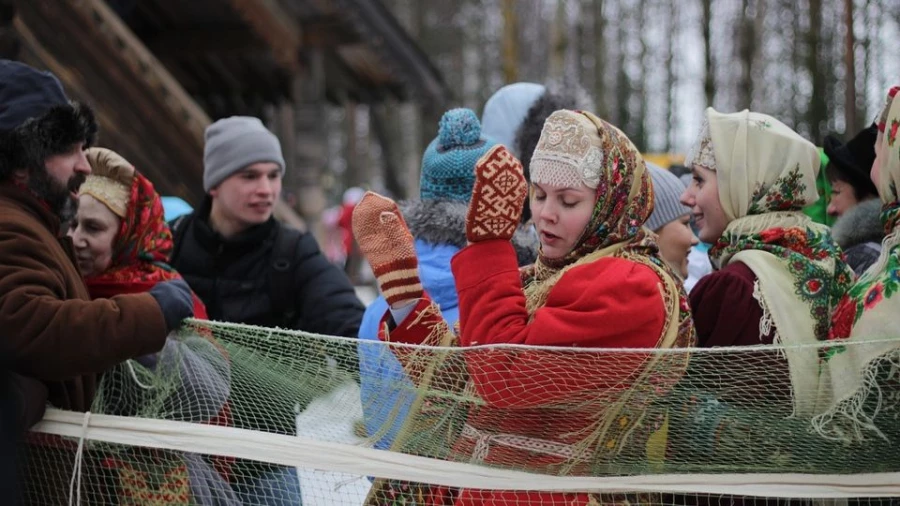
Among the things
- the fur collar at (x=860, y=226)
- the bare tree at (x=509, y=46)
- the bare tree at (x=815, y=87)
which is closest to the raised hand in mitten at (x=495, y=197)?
the fur collar at (x=860, y=226)

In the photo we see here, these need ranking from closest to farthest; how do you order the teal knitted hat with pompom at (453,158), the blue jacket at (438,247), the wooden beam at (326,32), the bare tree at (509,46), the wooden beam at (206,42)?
the blue jacket at (438,247) → the teal knitted hat with pompom at (453,158) → the wooden beam at (326,32) → the wooden beam at (206,42) → the bare tree at (509,46)

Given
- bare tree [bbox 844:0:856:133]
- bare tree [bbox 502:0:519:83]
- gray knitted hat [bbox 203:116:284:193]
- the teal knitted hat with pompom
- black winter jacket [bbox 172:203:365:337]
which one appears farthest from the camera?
bare tree [bbox 502:0:519:83]

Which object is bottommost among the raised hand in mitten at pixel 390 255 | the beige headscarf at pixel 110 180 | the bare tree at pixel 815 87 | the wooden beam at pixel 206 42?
the bare tree at pixel 815 87

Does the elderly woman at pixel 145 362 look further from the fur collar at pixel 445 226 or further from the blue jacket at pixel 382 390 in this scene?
the fur collar at pixel 445 226

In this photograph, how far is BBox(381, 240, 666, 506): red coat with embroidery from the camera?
2.39 metres

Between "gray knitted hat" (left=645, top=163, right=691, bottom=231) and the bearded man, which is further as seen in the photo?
"gray knitted hat" (left=645, top=163, right=691, bottom=231)

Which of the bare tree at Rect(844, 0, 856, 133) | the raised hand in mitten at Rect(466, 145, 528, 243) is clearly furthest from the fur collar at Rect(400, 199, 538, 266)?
the bare tree at Rect(844, 0, 856, 133)

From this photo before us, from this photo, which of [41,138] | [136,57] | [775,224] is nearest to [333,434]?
[41,138]

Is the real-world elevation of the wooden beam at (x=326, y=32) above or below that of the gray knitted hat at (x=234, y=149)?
above

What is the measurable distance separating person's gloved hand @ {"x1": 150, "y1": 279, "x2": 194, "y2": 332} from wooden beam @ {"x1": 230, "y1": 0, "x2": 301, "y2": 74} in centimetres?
756

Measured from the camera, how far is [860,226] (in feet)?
12.0

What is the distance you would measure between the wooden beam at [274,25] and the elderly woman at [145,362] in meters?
6.95

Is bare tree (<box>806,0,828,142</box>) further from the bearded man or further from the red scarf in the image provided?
the bearded man

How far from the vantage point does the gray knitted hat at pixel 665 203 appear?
140 inches
